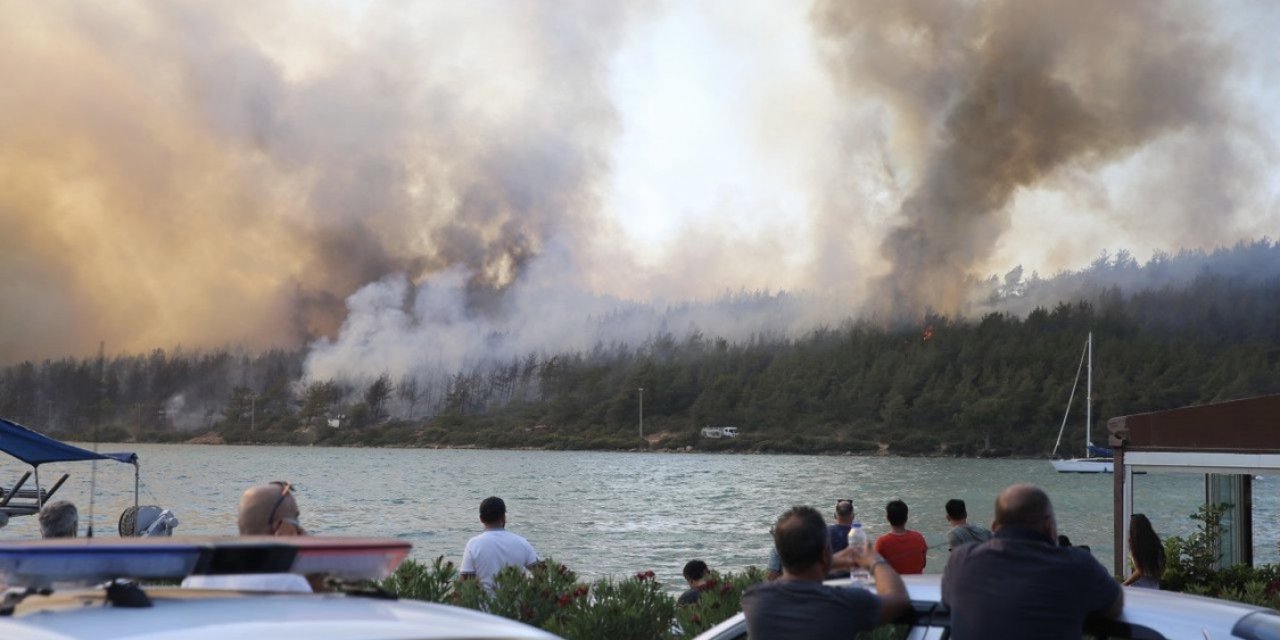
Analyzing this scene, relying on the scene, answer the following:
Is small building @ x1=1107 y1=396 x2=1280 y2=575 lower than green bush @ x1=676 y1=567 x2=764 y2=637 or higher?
higher

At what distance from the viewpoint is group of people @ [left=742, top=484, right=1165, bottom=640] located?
4.80 m

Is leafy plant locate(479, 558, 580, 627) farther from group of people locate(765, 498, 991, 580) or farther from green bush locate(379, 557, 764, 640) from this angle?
group of people locate(765, 498, 991, 580)

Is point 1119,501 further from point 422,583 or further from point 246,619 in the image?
point 246,619

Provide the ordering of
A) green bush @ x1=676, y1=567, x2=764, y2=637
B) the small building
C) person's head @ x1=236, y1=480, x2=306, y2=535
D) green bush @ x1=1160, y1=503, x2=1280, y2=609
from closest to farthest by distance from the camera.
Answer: person's head @ x1=236, y1=480, x2=306, y2=535, green bush @ x1=676, y1=567, x2=764, y2=637, green bush @ x1=1160, y1=503, x2=1280, y2=609, the small building

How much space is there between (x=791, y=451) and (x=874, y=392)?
15365mm

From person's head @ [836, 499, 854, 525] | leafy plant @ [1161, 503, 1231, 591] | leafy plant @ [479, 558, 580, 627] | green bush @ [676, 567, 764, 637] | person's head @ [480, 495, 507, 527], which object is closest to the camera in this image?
green bush @ [676, 567, 764, 637]

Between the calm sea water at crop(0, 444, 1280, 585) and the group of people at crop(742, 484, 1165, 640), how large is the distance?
22.8m

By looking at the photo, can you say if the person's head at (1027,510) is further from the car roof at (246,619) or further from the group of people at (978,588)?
the car roof at (246,619)

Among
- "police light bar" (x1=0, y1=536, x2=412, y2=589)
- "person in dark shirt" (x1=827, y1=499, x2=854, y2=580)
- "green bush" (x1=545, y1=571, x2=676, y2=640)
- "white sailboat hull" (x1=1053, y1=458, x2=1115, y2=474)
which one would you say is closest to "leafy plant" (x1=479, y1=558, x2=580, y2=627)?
"green bush" (x1=545, y1=571, x2=676, y2=640)

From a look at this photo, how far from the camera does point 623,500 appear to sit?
296ft

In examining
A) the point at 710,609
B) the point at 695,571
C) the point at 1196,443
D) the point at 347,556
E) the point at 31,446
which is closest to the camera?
the point at 347,556

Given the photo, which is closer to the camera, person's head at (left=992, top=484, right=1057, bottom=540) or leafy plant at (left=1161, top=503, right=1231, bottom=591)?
person's head at (left=992, top=484, right=1057, bottom=540)

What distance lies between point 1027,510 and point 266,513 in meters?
3.05

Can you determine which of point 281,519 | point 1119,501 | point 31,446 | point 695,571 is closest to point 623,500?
point 31,446
